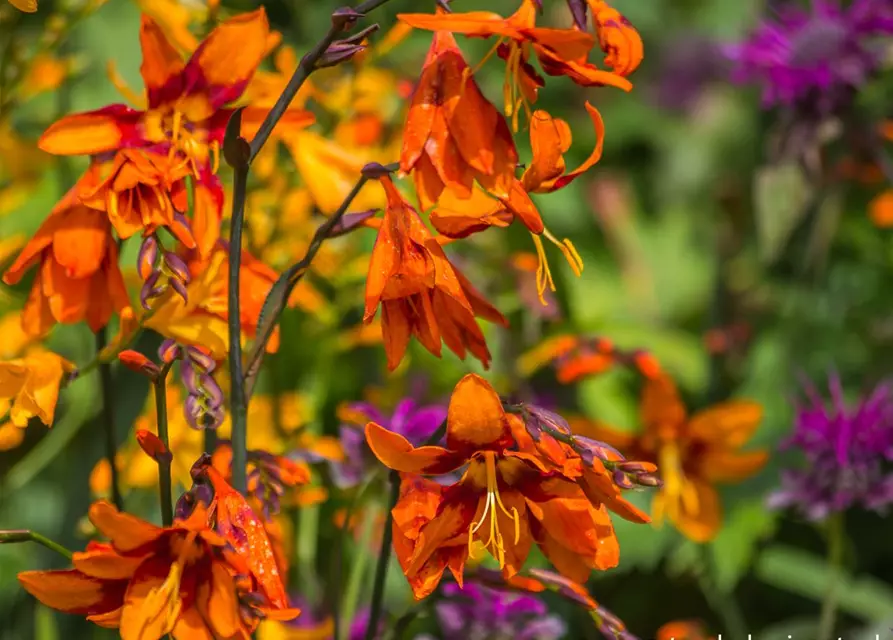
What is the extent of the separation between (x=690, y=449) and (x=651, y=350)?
0.39m

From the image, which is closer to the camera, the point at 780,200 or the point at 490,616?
the point at 490,616

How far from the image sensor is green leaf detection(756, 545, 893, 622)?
Answer: 4.02 feet

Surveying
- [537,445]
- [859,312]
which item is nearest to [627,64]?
[537,445]

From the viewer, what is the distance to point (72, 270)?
615 mm

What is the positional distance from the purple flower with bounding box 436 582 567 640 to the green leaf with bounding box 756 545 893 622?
48 cm

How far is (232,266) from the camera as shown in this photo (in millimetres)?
570

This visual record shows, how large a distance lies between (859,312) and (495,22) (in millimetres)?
1180

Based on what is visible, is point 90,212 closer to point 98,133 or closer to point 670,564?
point 98,133

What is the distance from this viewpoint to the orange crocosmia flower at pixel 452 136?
0.55 metres

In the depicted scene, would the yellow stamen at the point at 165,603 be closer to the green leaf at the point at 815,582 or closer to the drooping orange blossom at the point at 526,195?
the drooping orange blossom at the point at 526,195

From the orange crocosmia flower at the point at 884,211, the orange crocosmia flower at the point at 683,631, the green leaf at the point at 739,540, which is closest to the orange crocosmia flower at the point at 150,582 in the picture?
the orange crocosmia flower at the point at 683,631

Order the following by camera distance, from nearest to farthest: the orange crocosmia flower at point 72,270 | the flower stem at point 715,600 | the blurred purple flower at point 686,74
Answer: the orange crocosmia flower at point 72,270 < the flower stem at point 715,600 < the blurred purple flower at point 686,74

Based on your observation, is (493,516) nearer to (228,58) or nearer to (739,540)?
(228,58)

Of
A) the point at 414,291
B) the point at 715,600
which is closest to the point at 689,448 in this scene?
the point at 715,600
